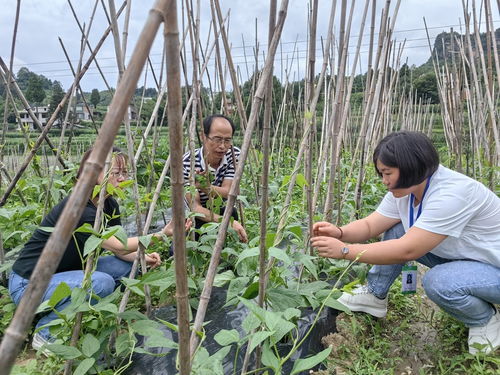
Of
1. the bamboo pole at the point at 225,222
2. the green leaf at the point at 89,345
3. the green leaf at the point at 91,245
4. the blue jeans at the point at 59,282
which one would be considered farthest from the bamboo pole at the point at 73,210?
the blue jeans at the point at 59,282

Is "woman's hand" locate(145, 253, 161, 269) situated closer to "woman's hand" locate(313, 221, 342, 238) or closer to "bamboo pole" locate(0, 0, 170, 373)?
"woman's hand" locate(313, 221, 342, 238)

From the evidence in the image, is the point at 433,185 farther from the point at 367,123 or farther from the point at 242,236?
the point at 242,236

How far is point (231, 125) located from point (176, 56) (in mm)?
1599

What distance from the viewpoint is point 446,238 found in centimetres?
143

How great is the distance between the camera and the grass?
1350 millimetres

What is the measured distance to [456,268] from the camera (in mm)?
1384

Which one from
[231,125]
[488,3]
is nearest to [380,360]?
[231,125]

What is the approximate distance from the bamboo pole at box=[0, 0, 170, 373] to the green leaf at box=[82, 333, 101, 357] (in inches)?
30.6

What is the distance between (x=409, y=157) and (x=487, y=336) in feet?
2.23

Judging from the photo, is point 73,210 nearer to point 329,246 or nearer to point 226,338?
point 226,338

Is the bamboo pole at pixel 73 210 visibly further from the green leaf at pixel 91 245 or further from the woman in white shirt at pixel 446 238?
the woman in white shirt at pixel 446 238

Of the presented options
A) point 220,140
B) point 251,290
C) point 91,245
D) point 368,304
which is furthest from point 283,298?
point 220,140

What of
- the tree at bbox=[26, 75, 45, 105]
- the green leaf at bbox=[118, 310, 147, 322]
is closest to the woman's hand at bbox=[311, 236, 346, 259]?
the green leaf at bbox=[118, 310, 147, 322]

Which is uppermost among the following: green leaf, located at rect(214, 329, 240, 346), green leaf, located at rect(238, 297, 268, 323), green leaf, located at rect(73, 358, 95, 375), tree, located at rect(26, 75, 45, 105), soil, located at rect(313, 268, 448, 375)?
tree, located at rect(26, 75, 45, 105)
